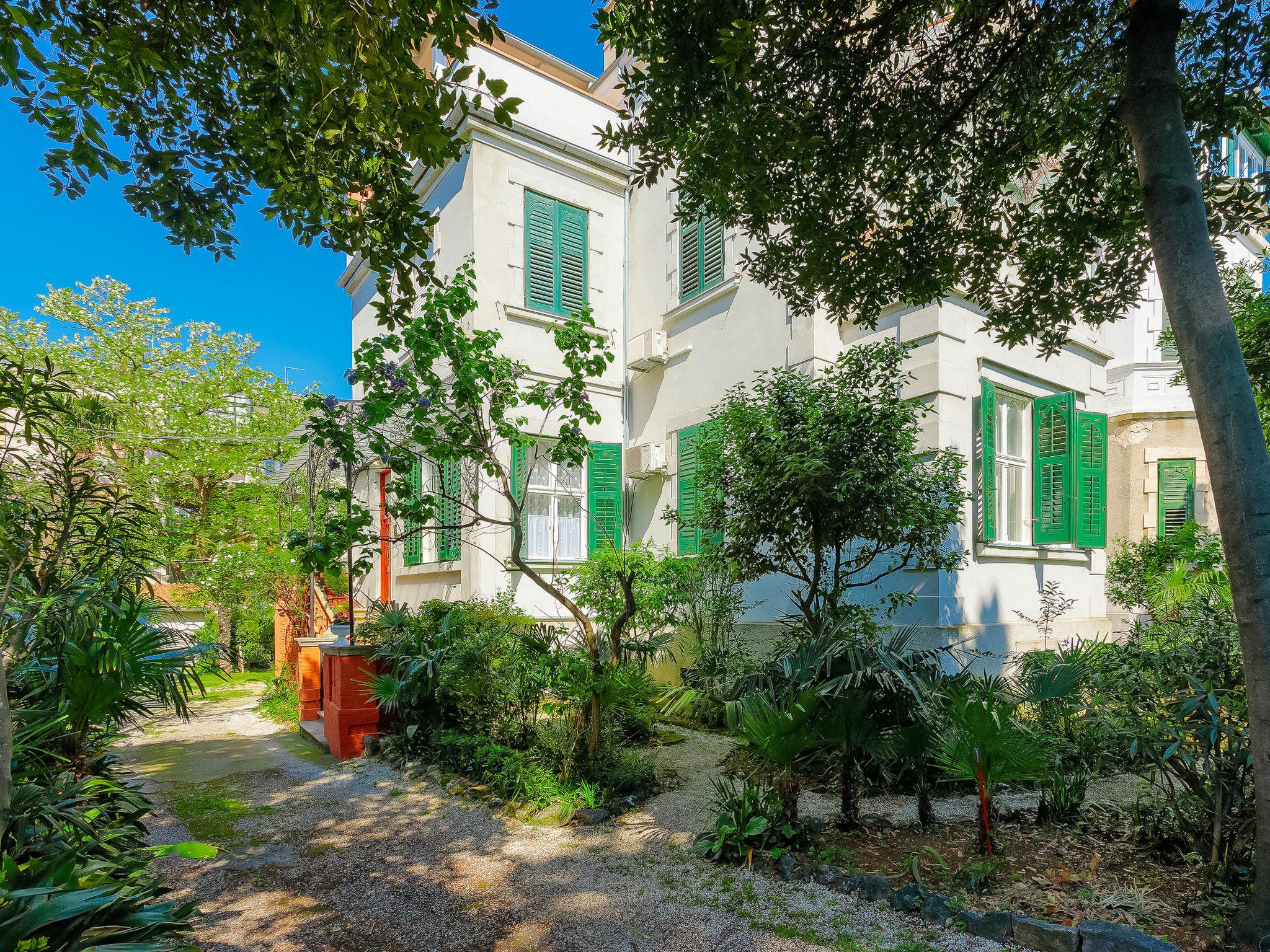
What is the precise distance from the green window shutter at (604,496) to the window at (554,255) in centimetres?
210

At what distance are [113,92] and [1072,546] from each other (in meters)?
10.1

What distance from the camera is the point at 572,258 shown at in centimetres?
1035

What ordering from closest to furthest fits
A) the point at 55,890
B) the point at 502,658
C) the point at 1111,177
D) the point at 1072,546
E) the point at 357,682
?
1. the point at 55,890
2. the point at 1111,177
3. the point at 502,658
4. the point at 357,682
5. the point at 1072,546

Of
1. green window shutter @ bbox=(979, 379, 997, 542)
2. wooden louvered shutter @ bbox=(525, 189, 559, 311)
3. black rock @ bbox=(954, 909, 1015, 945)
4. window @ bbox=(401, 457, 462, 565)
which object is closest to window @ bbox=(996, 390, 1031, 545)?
green window shutter @ bbox=(979, 379, 997, 542)

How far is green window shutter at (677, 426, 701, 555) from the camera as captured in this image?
30.5 ft

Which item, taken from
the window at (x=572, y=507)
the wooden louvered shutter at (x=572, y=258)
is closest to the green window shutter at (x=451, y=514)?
the window at (x=572, y=507)

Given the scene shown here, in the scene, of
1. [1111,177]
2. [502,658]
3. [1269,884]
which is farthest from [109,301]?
[1269,884]

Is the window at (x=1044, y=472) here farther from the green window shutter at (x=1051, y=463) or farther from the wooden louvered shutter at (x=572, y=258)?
the wooden louvered shutter at (x=572, y=258)

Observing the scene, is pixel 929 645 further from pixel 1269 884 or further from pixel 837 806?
pixel 1269 884

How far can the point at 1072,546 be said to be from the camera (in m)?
9.03

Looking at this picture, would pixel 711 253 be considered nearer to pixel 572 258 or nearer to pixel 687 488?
pixel 572 258

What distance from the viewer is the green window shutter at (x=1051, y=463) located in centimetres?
844

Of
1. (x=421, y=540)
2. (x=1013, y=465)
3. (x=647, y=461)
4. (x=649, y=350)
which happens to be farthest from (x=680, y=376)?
(x=421, y=540)

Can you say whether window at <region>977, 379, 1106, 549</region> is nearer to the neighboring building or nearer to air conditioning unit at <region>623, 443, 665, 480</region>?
the neighboring building
